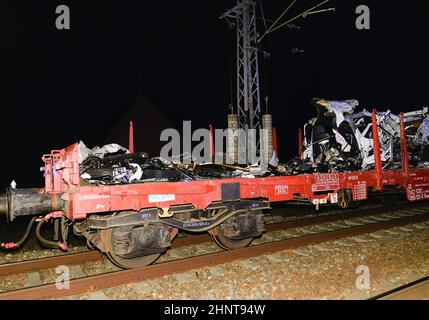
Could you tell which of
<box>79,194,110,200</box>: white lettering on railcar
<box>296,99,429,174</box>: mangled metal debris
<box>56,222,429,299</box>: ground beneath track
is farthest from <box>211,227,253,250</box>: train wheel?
<box>79,194,110,200</box>: white lettering on railcar

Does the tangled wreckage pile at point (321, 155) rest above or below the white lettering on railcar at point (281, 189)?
above

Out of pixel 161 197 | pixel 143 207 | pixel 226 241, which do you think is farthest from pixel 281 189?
pixel 143 207

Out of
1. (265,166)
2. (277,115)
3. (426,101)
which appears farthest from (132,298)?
(426,101)

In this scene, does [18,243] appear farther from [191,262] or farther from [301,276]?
[301,276]

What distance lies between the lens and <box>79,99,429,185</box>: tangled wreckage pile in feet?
16.0

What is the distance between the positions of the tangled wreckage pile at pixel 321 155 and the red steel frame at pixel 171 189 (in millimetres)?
352

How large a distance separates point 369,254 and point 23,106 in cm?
2163

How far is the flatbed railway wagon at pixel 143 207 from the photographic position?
4.03 metres

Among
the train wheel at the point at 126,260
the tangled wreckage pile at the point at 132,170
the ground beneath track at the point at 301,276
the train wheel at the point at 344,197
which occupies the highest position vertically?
the tangled wreckage pile at the point at 132,170

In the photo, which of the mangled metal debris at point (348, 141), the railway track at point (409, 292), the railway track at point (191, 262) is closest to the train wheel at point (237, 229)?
the railway track at point (191, 262)

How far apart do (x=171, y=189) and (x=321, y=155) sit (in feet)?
15.9

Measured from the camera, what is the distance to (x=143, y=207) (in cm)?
440

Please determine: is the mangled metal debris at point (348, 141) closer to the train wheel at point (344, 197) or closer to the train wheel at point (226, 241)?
the train wheel at point (344, 197)
